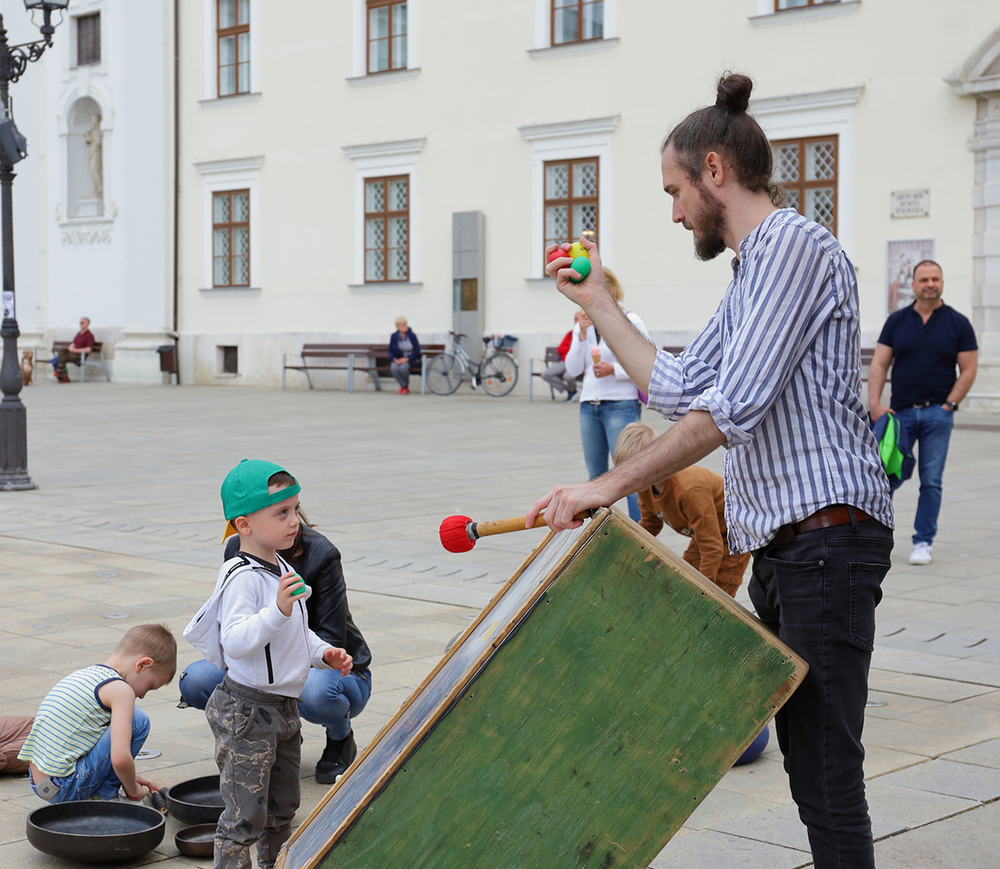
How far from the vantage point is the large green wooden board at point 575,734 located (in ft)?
7.51

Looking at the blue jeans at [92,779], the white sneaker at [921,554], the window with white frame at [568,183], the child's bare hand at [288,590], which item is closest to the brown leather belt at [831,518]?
the child's bare hand at [288,590]

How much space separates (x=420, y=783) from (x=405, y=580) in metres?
5.13

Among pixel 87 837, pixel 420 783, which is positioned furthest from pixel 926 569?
pixel 420 783

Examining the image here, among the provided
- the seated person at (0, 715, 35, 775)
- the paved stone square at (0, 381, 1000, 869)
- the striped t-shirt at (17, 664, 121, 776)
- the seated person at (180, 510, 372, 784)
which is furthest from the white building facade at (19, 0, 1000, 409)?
the striped t-shirt at (17, 664, 121, 776)

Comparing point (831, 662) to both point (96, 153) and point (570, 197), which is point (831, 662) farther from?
point (96, 153)

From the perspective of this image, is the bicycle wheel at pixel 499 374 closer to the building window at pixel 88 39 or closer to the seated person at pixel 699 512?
the building window at pixel 88 39

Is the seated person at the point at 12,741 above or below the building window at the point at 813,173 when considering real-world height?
below

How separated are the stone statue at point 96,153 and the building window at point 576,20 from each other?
1120 cm

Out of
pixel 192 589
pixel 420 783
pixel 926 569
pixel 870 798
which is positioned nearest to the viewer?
pixel 420 783

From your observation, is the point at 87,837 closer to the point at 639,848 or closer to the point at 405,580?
the point at 639,848

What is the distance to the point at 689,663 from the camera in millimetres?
2328

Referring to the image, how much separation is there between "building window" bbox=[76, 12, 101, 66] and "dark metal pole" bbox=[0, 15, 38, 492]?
60.6 feet

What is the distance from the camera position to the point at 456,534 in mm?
2545

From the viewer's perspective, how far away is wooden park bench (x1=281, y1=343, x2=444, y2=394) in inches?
966
